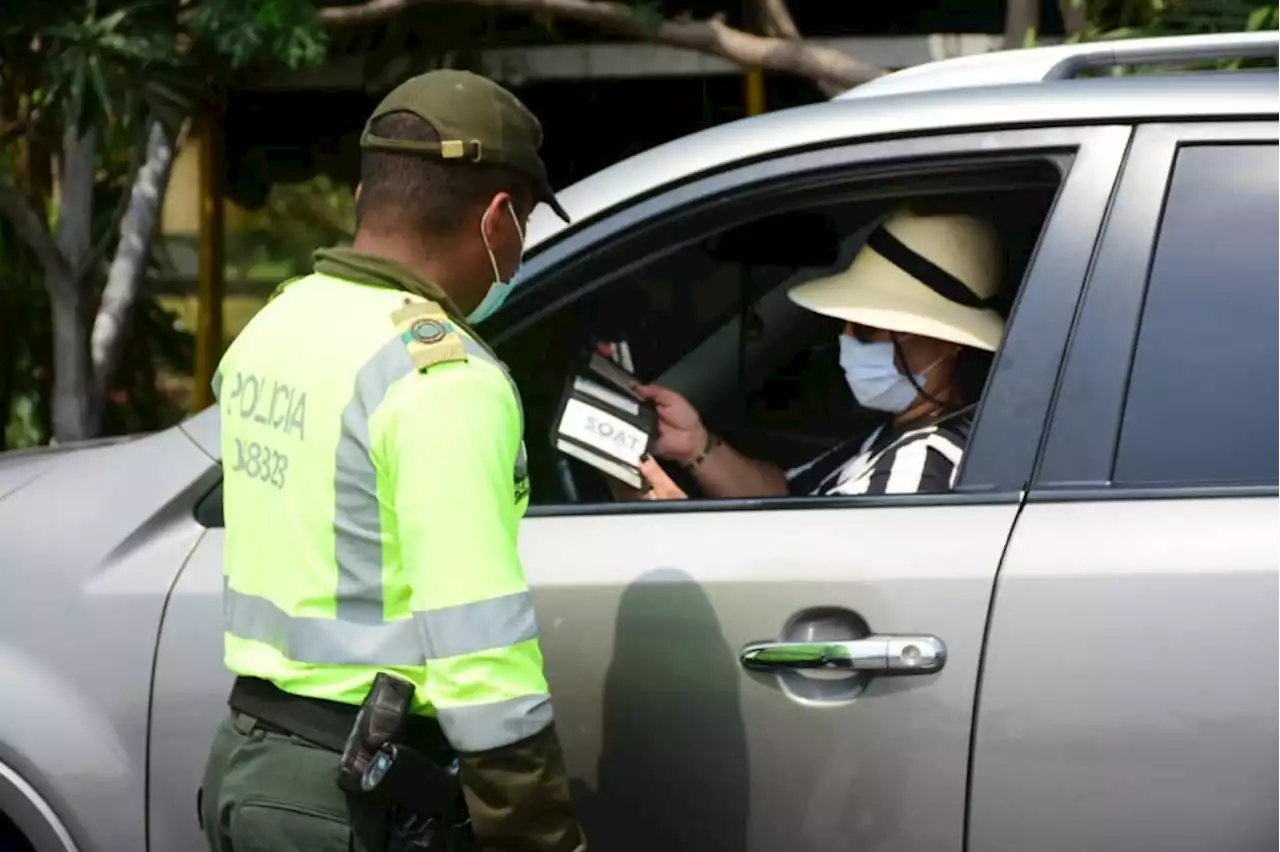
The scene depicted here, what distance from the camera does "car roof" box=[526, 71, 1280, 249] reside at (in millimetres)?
2111

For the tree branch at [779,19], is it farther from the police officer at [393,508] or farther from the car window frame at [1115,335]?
the police officer at [393,508]

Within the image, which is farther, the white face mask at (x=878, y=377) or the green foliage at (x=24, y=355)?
the green foliage at (x=24, y=355)

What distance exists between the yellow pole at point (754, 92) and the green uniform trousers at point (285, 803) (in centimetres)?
442

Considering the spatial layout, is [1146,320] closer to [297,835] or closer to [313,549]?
[313,549]

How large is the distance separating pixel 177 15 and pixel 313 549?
3.93 metres

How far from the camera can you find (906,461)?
234 centimetres

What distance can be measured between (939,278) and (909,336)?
105mm

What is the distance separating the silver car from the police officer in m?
0.33

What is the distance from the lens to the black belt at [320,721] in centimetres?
182

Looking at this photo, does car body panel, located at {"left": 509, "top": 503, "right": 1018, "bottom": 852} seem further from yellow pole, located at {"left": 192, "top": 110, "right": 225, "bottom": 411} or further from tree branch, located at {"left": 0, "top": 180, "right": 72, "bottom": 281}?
yellow pole, located at {"left": 192, "top": 110, "right": 225, "bottom": 411}

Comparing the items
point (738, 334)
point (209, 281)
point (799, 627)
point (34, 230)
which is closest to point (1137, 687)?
point (799, 627)

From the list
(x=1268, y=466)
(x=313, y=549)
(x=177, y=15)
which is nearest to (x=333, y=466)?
(x=313, y=549)

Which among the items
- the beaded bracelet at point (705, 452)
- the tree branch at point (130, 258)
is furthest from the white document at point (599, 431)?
the tree branch at point (130, 258)

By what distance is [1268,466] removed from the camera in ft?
6.51
